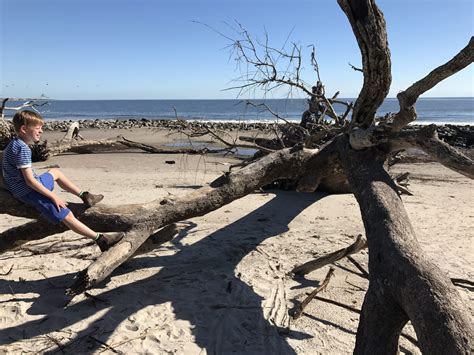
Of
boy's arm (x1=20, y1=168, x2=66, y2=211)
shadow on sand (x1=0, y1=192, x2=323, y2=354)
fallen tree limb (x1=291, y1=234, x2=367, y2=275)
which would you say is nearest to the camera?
shadow on sand (x1=0, y1=192, x2=323, y2=354)

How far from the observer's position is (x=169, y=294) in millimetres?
4121

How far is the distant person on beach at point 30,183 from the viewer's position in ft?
11.9

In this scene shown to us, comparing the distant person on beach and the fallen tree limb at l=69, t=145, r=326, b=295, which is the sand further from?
the distant person on beach

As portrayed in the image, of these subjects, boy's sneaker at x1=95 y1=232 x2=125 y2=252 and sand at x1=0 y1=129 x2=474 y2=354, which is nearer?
sand at x1=0 y1=129 x2=474 y2=354

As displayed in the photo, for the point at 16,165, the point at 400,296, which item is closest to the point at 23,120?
the point at 16,165

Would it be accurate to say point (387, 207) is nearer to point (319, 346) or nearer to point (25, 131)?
point (319, 346)

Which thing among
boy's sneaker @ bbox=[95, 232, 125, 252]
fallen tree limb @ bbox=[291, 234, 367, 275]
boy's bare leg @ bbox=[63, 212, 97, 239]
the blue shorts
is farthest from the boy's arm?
fallen tree limb @ bbox=[291, 234, 367, 275]

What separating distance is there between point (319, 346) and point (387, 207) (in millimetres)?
1207

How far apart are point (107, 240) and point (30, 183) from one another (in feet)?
2.59

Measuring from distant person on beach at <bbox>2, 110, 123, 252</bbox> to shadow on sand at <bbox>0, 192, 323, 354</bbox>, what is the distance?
0.62 metres

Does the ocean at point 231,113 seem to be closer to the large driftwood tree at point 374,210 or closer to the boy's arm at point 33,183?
the large driftwood tree at point 374,210

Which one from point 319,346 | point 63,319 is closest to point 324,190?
point 319,346

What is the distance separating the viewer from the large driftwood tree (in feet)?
8.20

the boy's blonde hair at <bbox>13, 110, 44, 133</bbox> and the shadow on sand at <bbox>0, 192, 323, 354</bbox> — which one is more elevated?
the boy's blonde hair at <bbox>13, 110, 44, 133</bbox>
